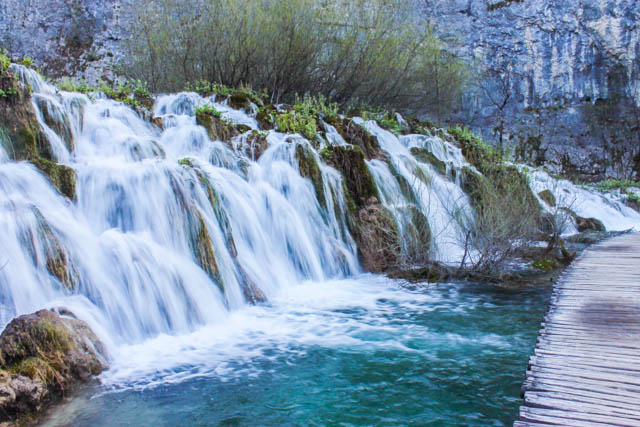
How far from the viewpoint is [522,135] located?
30.7 meters

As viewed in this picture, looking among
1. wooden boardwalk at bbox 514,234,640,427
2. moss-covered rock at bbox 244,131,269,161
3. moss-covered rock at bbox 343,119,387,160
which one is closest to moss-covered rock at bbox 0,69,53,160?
moss-covered rock at bbox 244,131,269,161

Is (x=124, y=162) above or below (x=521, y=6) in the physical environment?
below

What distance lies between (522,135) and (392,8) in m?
17.6

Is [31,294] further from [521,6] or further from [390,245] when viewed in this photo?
[521,6]

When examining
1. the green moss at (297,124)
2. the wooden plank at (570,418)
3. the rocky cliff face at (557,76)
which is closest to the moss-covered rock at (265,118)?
the green moss at (297,124)

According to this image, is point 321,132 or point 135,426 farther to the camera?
point 321,132

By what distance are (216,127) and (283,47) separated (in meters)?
5.71

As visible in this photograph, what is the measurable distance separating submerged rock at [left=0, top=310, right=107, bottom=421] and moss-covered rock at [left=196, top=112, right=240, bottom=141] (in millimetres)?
5988

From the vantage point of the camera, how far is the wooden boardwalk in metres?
2.67

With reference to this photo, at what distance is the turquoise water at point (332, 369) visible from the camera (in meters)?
3.54

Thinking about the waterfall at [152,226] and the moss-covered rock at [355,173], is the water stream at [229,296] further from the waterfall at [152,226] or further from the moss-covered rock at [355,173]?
the moss-covered rock at [355,173]

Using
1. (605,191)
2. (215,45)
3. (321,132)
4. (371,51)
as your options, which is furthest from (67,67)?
(605,191)

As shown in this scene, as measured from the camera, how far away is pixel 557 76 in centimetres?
3048

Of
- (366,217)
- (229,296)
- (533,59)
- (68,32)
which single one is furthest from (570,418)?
(68,32)
